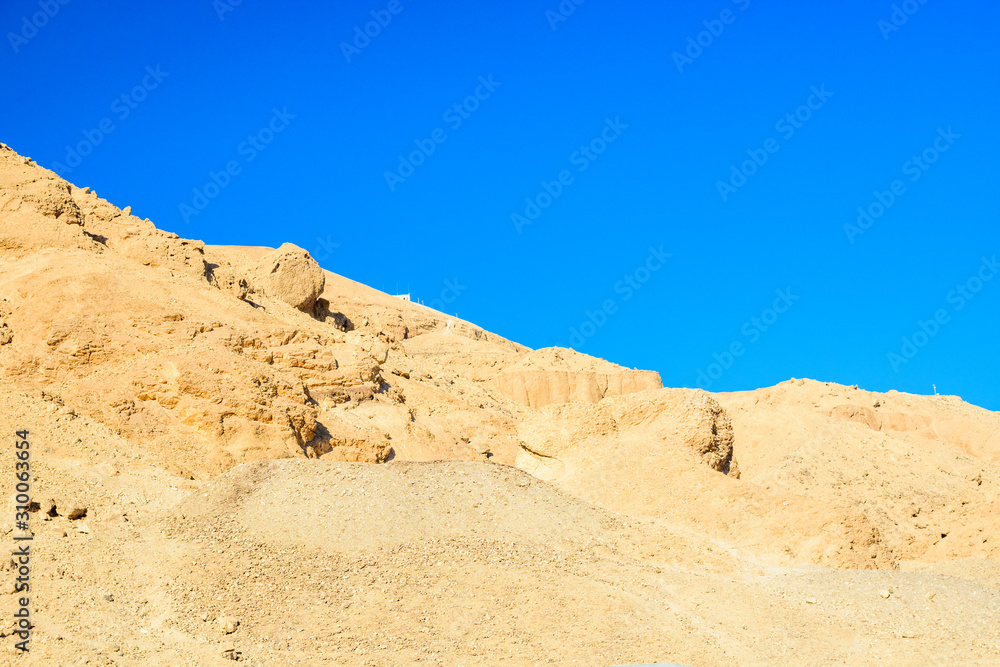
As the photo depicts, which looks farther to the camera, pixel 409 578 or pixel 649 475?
pixel 649 475

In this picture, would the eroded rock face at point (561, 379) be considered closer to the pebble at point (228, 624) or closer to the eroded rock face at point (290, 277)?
the eroded rock face at point (290, 277)

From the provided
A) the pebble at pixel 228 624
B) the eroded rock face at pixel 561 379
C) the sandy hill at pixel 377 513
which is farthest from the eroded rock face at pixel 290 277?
the pebble at pixel 228 624

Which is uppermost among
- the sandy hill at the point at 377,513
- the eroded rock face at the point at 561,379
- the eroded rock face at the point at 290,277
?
the eroded rock face at the point at 561,379

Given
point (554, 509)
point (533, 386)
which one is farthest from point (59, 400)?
point (533, 386)

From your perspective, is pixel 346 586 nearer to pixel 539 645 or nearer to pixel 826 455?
pixel 539 645

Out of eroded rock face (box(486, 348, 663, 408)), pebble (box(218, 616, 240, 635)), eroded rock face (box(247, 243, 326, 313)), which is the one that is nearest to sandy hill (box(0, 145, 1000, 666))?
pebble (box(218, 616, 240, 635))

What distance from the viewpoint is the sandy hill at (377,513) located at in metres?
11.8

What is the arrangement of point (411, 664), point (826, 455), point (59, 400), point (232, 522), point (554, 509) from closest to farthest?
1. point (411, 664)
2. point (232, 522)
3. point (554, 509)
4. point (59, 400)
5. point (826, 455)

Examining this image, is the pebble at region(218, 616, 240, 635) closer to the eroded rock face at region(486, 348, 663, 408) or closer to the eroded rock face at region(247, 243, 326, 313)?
the eroded rock face at region(247, 243, 326, 313)

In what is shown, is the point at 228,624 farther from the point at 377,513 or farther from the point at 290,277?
the point at 290,277

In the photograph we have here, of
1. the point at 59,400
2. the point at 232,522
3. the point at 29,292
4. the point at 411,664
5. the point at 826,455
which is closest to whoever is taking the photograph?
the point at 411,664

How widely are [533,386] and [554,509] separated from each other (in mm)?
24269

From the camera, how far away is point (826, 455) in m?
24.9

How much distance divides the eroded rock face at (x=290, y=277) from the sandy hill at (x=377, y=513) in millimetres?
5775
